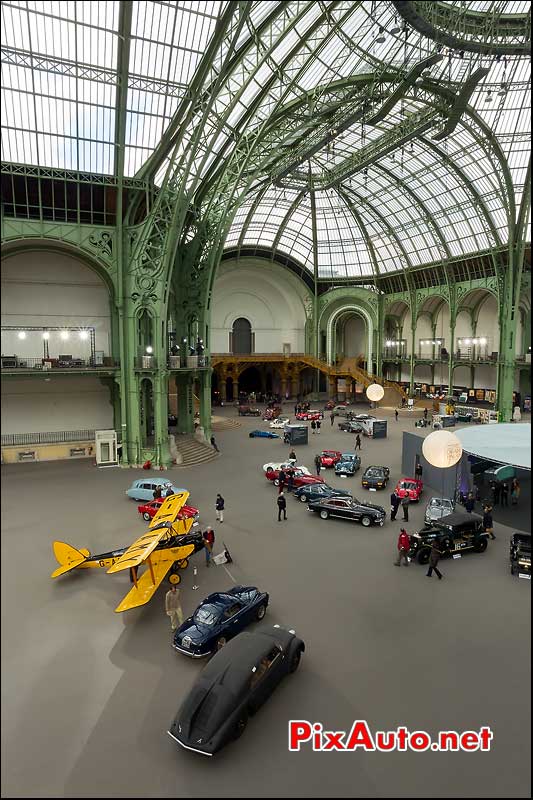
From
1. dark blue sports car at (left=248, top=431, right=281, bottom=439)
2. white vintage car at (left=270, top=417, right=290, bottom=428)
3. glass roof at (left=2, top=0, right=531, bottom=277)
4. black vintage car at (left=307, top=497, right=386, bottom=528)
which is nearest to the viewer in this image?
black vintage car at (left=307, top=497, right=386, bottom=528)

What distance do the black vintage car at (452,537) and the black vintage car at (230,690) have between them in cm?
704

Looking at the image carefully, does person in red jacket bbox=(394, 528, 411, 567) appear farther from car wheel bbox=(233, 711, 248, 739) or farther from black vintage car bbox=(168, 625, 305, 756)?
car wheel bbox=(233, 711, 248, 739)

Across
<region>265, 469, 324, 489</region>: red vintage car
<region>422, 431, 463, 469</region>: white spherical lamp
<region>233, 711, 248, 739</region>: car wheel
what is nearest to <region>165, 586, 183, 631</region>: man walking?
<region>233, 711, 248, 739</region>: car wheel

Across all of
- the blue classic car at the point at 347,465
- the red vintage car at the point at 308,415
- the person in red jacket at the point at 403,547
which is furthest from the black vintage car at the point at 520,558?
the red vintage car at the point at 308,415

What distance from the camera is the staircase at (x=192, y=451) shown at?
1176 inches

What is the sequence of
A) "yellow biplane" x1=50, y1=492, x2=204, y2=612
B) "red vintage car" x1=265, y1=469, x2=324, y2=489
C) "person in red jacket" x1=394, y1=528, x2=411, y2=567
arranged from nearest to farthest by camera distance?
"yellow biplane" x1=50, y1=492, x2=204, y2=612 → "person in red jacket" x1=394, y1=528, x2=411, y2=567 → "red vintage car" x1=265, y1=469, x2=324, y2=489

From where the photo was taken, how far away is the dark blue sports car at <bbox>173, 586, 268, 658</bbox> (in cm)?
1076

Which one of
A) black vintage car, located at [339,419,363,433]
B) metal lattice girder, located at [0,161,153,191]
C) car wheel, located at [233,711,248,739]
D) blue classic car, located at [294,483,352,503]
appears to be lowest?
car wheel, located at [233,711,248,739]

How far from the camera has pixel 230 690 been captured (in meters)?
8.38

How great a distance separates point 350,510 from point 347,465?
7.86 m

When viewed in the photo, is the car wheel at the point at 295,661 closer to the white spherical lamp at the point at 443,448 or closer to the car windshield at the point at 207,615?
the car windshield at the point at 207,615

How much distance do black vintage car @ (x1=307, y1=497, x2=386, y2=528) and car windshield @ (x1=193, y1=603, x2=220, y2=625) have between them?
8853mm

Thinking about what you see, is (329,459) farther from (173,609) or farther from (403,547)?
(173,609)

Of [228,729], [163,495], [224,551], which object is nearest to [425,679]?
[228,729]
